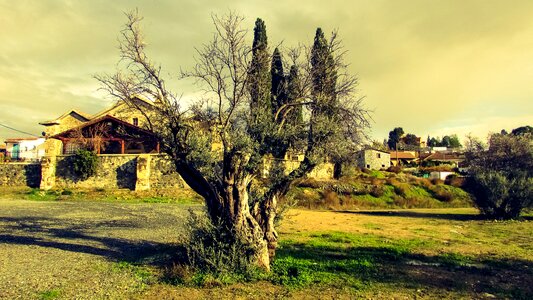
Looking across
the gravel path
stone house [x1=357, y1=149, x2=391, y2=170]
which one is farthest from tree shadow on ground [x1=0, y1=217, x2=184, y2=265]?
stone house [x1=357, y1=149, x2=391, y2=170]

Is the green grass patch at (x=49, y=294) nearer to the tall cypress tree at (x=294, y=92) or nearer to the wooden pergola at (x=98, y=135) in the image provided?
the tall cypress tree at (x=294, y=92)

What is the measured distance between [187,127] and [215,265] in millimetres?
3885

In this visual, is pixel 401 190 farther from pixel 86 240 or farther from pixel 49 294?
pixel 49 294

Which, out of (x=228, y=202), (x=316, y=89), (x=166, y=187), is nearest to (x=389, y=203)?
(x=166, y=187)

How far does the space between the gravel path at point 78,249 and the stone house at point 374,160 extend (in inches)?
2373

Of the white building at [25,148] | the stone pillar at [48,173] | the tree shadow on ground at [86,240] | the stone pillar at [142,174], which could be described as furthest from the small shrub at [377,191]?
the white building at [25,148]

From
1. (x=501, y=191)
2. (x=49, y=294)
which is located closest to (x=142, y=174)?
(x=49, y=294)

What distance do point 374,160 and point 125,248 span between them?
7138 centimetres

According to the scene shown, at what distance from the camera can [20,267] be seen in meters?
9.90

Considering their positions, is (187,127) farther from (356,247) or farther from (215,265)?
(356,247)

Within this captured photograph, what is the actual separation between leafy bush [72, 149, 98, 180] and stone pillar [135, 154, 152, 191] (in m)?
4.78

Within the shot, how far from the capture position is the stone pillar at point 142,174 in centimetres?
3488

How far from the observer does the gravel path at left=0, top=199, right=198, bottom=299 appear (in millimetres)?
8234

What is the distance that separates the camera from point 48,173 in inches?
1395
